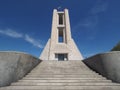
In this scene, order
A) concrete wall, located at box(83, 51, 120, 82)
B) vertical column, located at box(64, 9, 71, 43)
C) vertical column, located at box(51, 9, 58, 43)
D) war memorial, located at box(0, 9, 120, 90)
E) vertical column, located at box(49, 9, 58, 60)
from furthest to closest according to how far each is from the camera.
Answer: vertical column, located at box(64, 9, 71, 43), vertical column, located at box(51, 9, 58, 43), vertical column, located at box(49, 9, 58, 60), concrete wall, located at box(83, 51, 120, 82), war memorial, located at box(0, 9, 120, 90)

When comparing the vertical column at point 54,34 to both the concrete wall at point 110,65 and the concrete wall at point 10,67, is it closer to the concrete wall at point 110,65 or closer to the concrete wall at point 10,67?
the concrete wall at point 110,65

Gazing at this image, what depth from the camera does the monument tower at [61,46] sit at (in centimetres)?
2012

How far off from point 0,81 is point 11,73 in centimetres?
49

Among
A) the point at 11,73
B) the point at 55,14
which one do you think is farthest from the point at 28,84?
the point at 55,14

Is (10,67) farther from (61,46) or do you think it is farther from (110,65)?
(61,46)

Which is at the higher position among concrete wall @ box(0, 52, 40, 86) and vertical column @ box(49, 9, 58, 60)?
vertical column @ box(49, 9, 58, 60)

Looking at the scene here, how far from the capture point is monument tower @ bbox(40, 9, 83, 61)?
20.1m

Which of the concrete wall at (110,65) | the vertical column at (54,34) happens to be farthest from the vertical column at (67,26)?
the concrete wall at (110,65)

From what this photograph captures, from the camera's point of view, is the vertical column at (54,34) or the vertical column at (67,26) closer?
the vertical column at (54,34)

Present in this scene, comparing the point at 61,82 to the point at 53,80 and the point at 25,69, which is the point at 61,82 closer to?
the point at 53,80

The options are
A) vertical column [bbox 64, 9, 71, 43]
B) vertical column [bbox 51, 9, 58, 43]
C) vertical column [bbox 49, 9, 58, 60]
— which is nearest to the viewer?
vertical column [bbox 49, 9, 58, 60]

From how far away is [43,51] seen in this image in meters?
22.1

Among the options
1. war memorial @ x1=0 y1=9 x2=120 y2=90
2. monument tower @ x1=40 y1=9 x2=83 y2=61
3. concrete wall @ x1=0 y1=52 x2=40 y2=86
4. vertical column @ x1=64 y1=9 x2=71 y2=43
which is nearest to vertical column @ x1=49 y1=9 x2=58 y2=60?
monument tower @ x1=40 y1=9 x2=83 y2=61

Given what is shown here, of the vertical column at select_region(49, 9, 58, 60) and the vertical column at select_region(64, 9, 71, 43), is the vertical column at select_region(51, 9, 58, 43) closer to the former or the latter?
the vertical column at select_region(49, 9, 58, 60)
